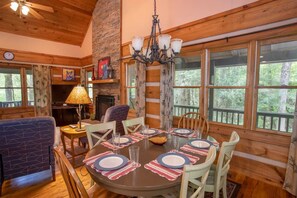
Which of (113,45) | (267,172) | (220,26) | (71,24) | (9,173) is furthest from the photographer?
(71,24)

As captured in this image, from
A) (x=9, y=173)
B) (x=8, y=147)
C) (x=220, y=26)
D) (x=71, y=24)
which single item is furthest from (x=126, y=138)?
(x=71, y=24)

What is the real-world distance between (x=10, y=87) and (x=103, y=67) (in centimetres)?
320

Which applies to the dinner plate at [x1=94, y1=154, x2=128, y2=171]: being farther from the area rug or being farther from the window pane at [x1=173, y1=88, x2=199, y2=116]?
the window pane at [x1=173, y1=88, x2=199, y2=116]

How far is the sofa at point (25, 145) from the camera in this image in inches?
75.9

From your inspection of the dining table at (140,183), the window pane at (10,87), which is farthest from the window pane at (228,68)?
the window pane at (10,87)

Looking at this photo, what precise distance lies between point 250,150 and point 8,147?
340 centimetres

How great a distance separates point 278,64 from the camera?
226cm

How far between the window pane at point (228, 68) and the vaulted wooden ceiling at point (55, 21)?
4790 mm

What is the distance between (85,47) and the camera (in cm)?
648

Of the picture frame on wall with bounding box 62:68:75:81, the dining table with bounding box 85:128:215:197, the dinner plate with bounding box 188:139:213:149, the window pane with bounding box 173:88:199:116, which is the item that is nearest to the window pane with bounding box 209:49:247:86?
the window pane with bounding box 173:88:199:116

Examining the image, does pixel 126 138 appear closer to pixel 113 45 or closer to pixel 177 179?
pixel 177 179

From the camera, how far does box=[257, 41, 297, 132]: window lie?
217cm

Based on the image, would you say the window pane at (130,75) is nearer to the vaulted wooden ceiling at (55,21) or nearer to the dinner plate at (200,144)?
the vaulted wooden ceiling at (55,21)

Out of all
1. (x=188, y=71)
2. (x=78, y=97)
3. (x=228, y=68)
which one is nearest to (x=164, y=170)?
(x=78, y=97)
